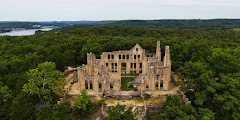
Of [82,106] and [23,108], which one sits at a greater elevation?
[23,108]

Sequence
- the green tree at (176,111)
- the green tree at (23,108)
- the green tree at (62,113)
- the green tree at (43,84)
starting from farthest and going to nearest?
the green tree at (43,84)
the green tree at (23,108)
the green tree at (62,113)
the green tree at (176,111)

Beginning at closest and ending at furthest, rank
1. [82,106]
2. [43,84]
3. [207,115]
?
[207,115] < [82,106] < [43,84]

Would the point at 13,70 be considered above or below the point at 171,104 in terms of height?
above

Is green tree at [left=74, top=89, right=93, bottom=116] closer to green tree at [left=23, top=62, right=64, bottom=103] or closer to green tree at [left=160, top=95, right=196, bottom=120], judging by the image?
green tree at [left=23, top=62, right=64, bottom=103]

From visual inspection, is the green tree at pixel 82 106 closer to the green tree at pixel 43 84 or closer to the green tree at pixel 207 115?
the green tree at pixel 43 84

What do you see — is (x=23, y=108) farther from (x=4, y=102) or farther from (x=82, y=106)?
(x=82, y=106)

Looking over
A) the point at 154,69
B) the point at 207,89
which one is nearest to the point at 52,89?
the point at 154,69

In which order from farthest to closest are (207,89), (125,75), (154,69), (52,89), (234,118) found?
(125,75) < (154,69) < (52,89) < (207,89) < (234,118)

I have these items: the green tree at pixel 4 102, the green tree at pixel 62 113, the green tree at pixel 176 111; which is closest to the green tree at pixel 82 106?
the green tree at pixel 62 113

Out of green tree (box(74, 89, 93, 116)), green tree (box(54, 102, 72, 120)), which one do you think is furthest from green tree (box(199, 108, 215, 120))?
green tree (box(54, 102, 72, 120))

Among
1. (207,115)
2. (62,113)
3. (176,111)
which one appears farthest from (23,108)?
(207,115)

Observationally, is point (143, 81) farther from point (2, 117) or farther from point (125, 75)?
point (2, 117)
